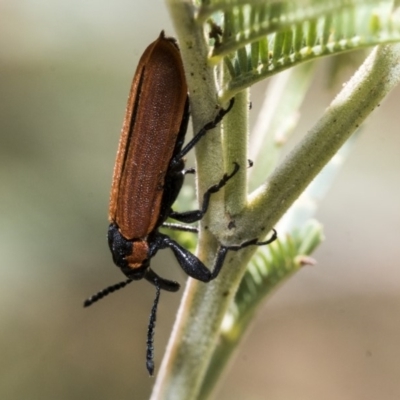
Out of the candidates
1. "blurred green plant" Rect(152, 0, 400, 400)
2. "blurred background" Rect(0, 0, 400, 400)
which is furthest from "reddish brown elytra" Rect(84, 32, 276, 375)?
"blurred background" Rect(0, 0, 400, 400)

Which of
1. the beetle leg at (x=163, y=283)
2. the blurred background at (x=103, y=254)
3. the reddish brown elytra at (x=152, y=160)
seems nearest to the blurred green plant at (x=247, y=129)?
the reddish brown elytra at (x=152, y=160)

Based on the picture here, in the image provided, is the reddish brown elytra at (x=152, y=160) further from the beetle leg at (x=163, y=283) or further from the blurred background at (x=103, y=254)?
the blurred background at (x=103, y=254)

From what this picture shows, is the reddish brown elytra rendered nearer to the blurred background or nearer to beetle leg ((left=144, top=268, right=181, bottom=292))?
beetle leg ((left=144, top=268, right=181, bottom=292))

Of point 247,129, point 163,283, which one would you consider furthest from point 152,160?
point 247,129

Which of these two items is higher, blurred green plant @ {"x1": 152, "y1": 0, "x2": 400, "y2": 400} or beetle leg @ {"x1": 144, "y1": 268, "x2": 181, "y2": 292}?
blurred green plant @ {"x1": 152, "y1": 0, "x2": 400, "y2": 400}

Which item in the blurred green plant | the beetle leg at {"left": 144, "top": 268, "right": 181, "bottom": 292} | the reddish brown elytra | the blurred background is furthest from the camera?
the blurred background

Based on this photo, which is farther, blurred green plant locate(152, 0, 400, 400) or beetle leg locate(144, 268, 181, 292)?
beetle leg locate(144, 268, 181, 292)

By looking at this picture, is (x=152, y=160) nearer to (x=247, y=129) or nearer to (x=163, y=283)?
(x=163, y=283)
